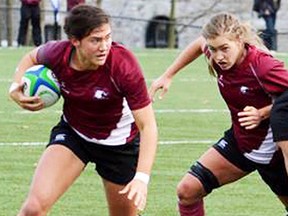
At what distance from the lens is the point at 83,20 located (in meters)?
7.02

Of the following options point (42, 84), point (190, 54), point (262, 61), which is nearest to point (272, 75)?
point (262, 61)

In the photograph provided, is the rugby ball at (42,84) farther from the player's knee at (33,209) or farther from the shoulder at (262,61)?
the shoulder at (262,61)

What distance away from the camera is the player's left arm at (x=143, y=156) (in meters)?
6.49

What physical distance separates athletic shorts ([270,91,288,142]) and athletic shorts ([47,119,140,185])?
1170 mm

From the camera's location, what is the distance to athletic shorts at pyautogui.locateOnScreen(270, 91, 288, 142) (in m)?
6.72

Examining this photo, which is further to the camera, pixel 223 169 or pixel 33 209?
pixel 223 169

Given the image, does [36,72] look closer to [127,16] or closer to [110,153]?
[110,153]

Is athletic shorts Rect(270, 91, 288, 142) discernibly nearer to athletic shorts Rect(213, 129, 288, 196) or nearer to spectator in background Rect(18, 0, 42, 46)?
athletic shorts Rect(213, 129, 288, 196)

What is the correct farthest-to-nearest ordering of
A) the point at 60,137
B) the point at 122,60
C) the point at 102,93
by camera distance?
the point at 60,137 < the point at 102,93 < the point at 122,60

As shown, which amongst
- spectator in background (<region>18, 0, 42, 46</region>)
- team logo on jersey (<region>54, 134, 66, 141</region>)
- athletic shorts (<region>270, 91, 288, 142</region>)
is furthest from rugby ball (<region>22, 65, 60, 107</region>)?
spectator in background (<region>18, 0, 42, 46</region>)

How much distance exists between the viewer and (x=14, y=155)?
1202 cm

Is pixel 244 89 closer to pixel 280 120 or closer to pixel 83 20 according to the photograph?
pixel 280 120

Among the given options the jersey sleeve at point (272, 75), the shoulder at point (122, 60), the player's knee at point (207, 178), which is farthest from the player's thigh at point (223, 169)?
the shoulder at point (122, 60)

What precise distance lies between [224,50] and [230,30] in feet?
0.43
